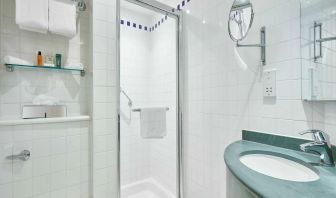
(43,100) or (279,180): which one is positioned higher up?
(43,100)

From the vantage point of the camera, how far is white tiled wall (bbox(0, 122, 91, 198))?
1.18 metres

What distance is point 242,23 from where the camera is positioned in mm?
1175

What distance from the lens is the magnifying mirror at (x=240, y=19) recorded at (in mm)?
1122

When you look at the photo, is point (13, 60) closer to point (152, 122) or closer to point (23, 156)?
point (23, 156)

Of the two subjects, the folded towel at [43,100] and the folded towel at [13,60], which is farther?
the folded towel at [43,100]

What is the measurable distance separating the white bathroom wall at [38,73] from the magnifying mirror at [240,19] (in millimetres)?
1256

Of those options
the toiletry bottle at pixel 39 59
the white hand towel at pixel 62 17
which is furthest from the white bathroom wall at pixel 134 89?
the toiletry bottle at pixel 39 59

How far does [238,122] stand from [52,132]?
1430 millimetres

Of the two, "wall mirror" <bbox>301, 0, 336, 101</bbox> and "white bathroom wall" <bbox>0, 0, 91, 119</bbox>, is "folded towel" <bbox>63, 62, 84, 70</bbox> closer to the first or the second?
"white bathroom wall" <bbox>0, 0, 91, 119</bbox>

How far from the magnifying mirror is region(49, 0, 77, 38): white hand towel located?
4.04 feet

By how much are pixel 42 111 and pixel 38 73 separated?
0.32 meters

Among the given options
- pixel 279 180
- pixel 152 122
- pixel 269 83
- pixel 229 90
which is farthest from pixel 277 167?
pixel 152 122

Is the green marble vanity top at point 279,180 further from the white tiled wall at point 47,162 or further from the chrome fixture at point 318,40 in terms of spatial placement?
the white tiled wall at point 47,162

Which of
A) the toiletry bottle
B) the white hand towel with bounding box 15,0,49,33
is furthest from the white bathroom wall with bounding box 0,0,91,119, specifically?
the white hand towel with bounding box 15,0,49,33
